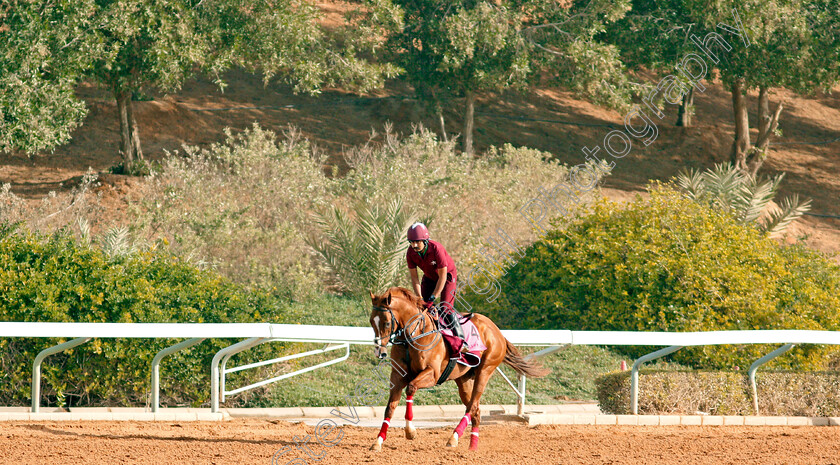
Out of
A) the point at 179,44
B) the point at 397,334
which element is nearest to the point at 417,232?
the point at 397,334

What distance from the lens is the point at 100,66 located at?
22.4 m

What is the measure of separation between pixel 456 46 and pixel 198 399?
1730 centimetres

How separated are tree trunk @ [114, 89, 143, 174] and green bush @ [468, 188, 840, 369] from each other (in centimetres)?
1335

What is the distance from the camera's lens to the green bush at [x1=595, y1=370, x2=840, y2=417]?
9.75m

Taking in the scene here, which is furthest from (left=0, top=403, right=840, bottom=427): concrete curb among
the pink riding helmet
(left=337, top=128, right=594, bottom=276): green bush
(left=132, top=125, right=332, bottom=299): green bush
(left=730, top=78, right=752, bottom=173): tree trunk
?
(left=730, top=78, right=752, bottom=173): tree trunk

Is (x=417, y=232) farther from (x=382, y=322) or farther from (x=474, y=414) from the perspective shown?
(x=474, y=414)

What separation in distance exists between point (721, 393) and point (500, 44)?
17267 millimetres

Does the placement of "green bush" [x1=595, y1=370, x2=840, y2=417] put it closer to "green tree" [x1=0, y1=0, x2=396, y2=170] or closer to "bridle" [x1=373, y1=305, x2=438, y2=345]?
"bridle" [x1=373, y1=305, x2=438, y2=345]

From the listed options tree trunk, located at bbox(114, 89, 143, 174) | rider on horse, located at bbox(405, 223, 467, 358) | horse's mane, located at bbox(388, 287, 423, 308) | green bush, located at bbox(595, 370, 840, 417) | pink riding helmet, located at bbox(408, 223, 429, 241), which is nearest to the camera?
horse's mane, located at bbox(388, 287, 423, 308)

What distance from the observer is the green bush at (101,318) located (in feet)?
32.1

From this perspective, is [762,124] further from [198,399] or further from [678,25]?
[198,399]

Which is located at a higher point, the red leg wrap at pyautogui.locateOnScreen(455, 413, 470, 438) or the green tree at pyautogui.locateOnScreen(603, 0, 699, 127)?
the green tree at pyautogui.locateOnScreen(603, 0, 699, 127)

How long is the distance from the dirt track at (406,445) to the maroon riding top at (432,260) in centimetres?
160

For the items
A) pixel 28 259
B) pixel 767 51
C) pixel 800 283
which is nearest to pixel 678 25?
pixel 767 51
